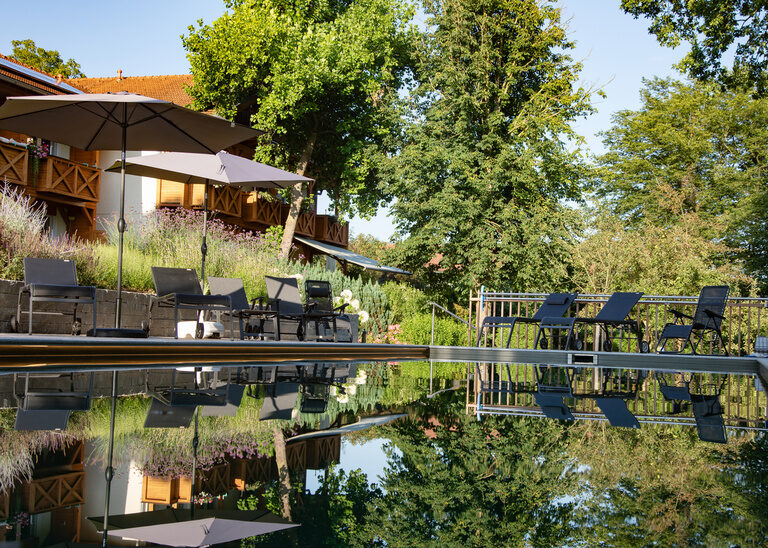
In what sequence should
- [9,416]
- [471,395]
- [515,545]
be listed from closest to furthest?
[515,545] < [9,416] < [471,395]

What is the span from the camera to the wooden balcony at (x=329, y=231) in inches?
1085

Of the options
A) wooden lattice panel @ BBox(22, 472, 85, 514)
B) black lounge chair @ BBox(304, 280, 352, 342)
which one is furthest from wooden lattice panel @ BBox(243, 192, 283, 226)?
wooden lattice panel @ BBox(22, 472, 85, 514)

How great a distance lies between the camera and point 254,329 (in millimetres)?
10203

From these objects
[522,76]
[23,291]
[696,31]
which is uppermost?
[522,76]

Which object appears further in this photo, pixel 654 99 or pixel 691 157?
pixel 654 99

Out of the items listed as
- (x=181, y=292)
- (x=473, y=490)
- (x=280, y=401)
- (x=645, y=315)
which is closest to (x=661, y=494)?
(x=473, y=490)

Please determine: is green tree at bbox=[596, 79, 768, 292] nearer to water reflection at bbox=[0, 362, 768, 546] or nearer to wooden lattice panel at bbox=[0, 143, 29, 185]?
wooden lattice panel at bbox=[0, 143, 29, 185]

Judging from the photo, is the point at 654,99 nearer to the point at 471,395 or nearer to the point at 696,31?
the point at 696,31

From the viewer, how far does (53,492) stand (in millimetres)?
1882

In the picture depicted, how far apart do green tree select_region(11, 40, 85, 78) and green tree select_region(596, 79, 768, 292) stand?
2307 centimetres

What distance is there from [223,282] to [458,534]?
28.1 ft

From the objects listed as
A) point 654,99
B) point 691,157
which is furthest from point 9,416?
point 654,99

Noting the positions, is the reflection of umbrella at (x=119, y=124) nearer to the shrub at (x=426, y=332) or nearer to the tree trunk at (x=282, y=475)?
the tree trunk at (x=282, y=475)

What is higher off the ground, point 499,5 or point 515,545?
point 499,5
